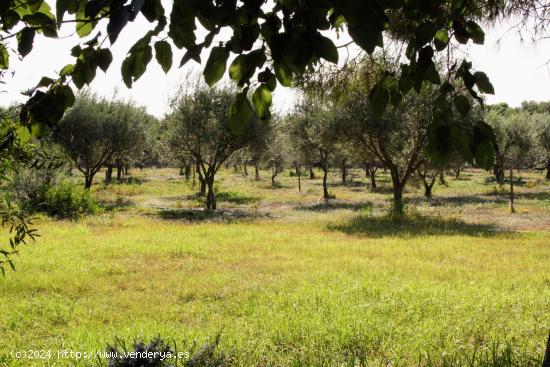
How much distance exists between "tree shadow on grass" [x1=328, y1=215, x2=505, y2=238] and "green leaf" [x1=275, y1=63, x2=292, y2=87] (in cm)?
1680

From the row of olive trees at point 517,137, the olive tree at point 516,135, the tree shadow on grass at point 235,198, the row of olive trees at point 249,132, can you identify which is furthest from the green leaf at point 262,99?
the olive tree at point 516,135

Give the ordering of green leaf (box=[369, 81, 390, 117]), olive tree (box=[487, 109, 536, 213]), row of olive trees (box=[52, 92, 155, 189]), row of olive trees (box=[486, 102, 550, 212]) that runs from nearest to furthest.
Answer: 1. green leaf (box=[369, 81, 390, 117])
2. row of olive trees (box=[52, 92, 155, 189])
3. row of olive trees (box=[486, 102, 550, 212])
4. olive tree (box=[487, 109, 536, 213])

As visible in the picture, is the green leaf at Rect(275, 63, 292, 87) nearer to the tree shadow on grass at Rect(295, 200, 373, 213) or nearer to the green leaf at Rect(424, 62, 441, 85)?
the green leaf at Rect(424, 62, 441, 85)

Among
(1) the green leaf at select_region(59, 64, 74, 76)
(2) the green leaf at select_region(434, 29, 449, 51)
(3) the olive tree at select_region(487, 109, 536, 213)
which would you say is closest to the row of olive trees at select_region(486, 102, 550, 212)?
(3) the olive tree at select_region(487, 109, 536, 213)

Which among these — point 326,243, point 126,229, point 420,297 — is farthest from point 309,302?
point 126,229

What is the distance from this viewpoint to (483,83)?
1443mm

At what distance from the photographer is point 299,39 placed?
4.31 ft

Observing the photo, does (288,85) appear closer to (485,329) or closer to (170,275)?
(485,329)

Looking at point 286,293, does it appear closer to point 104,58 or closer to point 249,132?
point 104,58

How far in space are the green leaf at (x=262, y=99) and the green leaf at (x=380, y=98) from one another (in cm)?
51

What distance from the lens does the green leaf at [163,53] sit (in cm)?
144

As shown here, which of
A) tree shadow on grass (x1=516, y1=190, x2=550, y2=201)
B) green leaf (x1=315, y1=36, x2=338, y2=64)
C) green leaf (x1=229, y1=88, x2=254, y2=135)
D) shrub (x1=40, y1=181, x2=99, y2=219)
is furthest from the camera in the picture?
tree shadow on grass (x1=516, y1=190, x2=550, y2=201)

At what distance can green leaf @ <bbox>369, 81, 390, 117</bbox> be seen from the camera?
182 centimetres

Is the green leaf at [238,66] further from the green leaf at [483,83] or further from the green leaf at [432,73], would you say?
the green leaf at [483,83]
